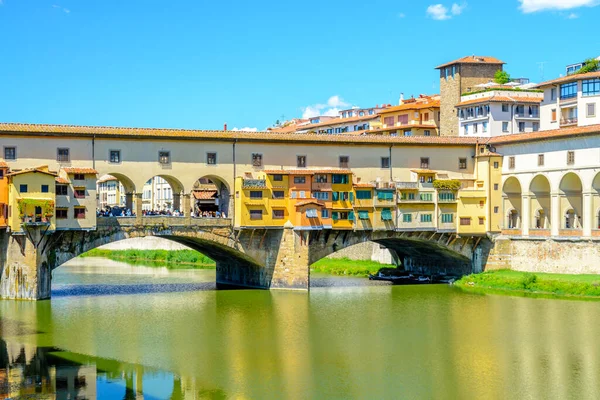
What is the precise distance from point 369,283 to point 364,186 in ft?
23.7

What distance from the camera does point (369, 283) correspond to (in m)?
62.3

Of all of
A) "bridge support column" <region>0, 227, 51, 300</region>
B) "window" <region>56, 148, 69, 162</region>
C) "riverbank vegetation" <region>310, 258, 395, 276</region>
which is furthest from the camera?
"riverbank vegetation" <region>310, 258, 395, 276</region>

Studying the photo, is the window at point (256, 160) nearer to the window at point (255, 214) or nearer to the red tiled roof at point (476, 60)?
the window at point (255, 214)

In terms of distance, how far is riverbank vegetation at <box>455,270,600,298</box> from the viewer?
2058 inches

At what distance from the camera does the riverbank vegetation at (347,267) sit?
227 feet

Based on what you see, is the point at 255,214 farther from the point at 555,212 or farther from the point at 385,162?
the point at 555,212

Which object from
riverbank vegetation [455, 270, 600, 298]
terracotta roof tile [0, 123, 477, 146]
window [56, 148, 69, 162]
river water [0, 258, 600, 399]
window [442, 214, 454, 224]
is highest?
terracotta roof tile [0, 123, 477, 146]

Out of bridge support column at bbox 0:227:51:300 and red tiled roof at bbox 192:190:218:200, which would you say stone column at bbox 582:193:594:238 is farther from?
red tiled roof at bbox 192:190:218:200

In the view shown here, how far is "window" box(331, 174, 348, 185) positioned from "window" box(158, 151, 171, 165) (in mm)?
9349

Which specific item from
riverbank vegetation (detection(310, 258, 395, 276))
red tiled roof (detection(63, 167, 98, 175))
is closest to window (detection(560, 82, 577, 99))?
riverbank vegetation (detection(310, 258, 395, 276))

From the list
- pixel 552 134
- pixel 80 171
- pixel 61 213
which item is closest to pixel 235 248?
pixel 80 171

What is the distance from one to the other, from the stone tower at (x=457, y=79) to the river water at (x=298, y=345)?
28.1m

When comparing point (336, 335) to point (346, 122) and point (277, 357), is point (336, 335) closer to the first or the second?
point (277, 357)

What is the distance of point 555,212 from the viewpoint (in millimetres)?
58812
